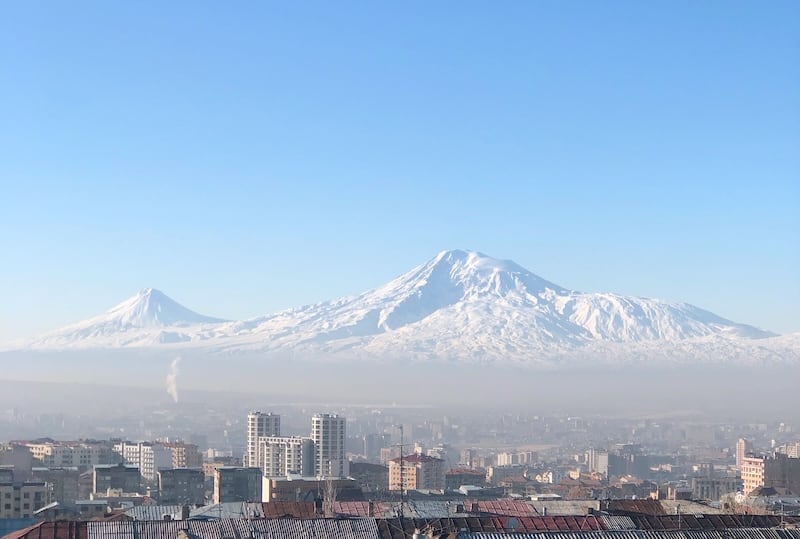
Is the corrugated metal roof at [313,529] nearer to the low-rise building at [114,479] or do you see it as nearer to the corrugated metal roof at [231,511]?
the corrugated metal roof at [231,511]

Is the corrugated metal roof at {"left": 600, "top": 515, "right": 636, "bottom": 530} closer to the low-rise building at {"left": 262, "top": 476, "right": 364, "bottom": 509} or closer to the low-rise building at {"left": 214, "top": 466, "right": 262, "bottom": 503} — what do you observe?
the low-rise building at {"left": 262, "top": 476, "right": 364, "bottom": 509}

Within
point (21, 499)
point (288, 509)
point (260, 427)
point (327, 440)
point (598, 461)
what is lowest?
point (21, 499)

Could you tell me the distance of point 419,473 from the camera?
4616cm

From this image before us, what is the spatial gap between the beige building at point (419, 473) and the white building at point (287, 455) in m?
8.09

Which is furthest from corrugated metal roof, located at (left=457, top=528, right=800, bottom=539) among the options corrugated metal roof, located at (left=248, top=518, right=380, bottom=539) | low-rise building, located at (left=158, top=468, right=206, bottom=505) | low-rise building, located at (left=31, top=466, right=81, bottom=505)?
low-rise building, located at (left=158, top=468, right=206, bottom=505)

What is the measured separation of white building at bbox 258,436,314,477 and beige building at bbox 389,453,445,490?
8.09 meters

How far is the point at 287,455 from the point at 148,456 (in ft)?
24.9

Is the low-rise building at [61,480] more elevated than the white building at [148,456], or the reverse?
the white building at [148,456]

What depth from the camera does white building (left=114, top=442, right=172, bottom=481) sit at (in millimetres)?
59094

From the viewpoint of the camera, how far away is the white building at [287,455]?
5519cm

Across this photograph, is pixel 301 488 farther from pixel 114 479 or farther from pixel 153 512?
pixel 153 512

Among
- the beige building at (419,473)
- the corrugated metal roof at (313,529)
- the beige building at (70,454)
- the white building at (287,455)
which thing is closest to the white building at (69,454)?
the beige building at (70,454)

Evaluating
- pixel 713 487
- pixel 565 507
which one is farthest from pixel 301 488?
pixel 713 487

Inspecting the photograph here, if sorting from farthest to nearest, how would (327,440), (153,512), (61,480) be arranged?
(327,440)
(61,480)
(153,512)
